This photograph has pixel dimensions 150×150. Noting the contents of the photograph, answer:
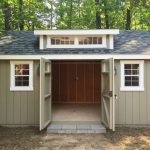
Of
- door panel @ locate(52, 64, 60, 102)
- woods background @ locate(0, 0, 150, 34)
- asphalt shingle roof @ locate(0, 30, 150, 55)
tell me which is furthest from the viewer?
woods background @ locate(0, 0, 150, 34)

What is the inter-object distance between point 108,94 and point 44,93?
2004mm

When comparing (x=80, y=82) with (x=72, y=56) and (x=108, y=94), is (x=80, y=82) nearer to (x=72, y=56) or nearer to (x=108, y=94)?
(x=72, y=56)

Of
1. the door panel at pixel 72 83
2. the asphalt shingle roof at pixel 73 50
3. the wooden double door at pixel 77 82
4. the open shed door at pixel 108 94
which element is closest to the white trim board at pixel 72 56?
the asphalt shingle roof at pixel 73 50

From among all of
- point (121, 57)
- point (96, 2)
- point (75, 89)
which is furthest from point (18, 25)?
point (121, 57)

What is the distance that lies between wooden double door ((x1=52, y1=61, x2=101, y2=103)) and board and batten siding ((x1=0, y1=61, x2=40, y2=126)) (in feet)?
14.9

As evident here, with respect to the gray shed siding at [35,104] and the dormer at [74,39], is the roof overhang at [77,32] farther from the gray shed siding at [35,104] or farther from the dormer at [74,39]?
the gray shed siding at [35,104]

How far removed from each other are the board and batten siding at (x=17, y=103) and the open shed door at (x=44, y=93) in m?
0.55

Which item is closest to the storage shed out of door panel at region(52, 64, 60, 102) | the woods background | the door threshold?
the door threshold

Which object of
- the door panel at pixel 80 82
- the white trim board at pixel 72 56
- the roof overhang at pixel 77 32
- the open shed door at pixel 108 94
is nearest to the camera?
the open shed door at pixel 108 94

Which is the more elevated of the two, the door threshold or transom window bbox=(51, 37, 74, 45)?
Answer: transom window bbox=(51, 37, 74, 45)

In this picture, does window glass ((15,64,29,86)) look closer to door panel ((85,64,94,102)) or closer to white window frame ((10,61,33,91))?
white window frame ((10,61,33,91))

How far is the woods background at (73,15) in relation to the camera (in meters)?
21.7

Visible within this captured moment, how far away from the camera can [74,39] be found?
34.3 ft

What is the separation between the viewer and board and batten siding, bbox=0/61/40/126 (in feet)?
32.4
